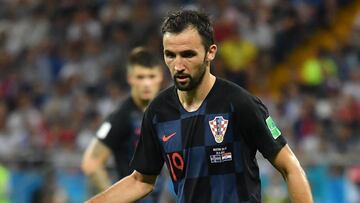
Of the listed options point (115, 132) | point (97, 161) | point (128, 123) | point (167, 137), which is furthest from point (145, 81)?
point (167, 137)

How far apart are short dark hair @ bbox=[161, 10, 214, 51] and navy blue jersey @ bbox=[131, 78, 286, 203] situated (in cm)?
30

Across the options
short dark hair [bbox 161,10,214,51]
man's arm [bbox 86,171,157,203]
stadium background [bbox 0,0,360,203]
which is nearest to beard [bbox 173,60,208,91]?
short dark hair [bbox 161,10,214,51]

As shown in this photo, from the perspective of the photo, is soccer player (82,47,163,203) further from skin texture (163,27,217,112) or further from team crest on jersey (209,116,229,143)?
skin texture (163,27,217,112)

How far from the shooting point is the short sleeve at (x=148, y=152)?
194 inches

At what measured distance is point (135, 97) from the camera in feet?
24.2

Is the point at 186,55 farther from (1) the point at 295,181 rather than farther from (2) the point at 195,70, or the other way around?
(1) the point at 295,181

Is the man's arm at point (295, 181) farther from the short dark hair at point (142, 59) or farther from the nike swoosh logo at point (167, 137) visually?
the short dark hair at point (142, 59)

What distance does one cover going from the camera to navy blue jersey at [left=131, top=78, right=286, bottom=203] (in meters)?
4.59

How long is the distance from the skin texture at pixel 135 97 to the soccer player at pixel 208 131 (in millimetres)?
2426

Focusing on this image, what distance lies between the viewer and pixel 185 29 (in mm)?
4543

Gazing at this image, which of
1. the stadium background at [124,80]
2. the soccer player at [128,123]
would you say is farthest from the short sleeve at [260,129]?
the stadium background at [124,80]

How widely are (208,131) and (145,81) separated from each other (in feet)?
8.91

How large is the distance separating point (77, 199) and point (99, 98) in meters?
3.10

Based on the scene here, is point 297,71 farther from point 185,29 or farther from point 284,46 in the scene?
point 185,29
